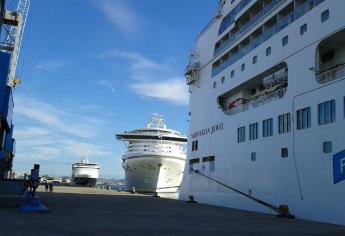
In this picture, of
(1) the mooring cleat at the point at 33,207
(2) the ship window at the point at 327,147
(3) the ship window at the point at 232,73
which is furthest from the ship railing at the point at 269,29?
(1) the mooring cleat at the point at 33,207

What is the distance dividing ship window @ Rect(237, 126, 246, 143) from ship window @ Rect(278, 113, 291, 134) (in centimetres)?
383

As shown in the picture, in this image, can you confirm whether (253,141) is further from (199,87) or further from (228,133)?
(199,87)

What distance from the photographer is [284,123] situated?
67.7ft

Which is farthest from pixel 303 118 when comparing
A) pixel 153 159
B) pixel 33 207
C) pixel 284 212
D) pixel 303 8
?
pixel 153 159

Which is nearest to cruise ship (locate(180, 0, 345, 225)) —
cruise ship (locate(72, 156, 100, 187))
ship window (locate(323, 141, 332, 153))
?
ship window (locate(323, 141, 332, 153))

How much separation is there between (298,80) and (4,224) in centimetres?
1378

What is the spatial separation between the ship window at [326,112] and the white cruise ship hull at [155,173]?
3284 centimetres

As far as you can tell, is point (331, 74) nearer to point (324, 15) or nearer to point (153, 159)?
point (324, 15)

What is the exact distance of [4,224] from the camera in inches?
482

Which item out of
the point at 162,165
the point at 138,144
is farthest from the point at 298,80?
the point at 138,144

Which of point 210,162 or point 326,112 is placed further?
point 210,162

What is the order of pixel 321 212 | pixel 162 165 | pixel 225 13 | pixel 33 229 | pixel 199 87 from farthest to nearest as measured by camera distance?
pixel 162 165
pixel 199 87
pixel 225 13
pixel 321 212
pixel 33 229

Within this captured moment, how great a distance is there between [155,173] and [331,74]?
34489mm

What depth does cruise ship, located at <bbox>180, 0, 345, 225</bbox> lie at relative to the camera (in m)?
17.3
